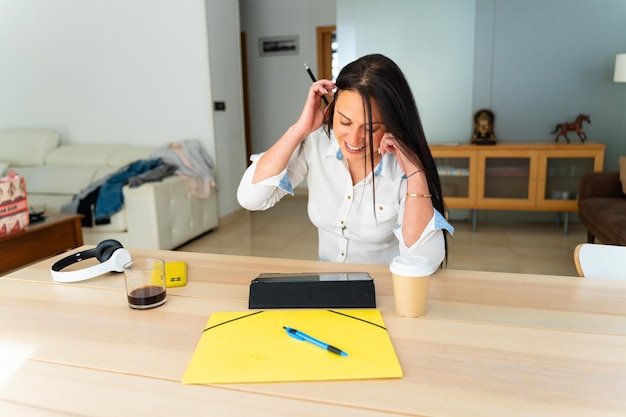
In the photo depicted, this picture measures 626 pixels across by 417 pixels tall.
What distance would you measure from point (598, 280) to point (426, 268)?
18.8 inches

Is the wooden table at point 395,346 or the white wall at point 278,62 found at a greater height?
the white wall at point 278,62

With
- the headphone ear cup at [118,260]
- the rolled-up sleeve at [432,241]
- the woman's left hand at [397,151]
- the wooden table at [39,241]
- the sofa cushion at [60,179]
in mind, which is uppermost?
the woman's left hand at [397,151]

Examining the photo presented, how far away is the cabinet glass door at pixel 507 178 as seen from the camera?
410 centimetres

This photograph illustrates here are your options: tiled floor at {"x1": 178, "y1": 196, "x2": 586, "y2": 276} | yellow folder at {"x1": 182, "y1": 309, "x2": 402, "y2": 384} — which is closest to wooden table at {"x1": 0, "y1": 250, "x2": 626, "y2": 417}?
yellow folder at {"x1": 182, "y1": 309, "x2": 402, "y2": 384}

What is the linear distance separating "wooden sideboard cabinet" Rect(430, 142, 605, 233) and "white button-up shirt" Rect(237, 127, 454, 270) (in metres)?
2.89

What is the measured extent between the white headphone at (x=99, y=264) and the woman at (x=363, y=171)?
0.36 meters

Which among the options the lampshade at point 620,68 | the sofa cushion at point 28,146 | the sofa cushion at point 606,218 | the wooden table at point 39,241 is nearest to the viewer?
the wooden table at point 39,241

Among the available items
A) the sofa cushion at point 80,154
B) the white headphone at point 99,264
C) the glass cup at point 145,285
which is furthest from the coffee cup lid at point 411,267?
the sofa cushion at point 80,154

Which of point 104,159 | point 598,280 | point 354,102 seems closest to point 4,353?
point 354,102

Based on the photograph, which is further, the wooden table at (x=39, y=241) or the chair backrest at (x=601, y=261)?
the wooden table at (x=39, y=241)

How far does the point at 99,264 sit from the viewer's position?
1.21 meters

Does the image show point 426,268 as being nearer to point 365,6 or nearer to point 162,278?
point 162,278

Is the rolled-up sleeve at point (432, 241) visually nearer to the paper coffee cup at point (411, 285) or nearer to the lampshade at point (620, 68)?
the paper coffee cup at point (411, 285)

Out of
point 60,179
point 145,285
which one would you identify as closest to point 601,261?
point 145,285
